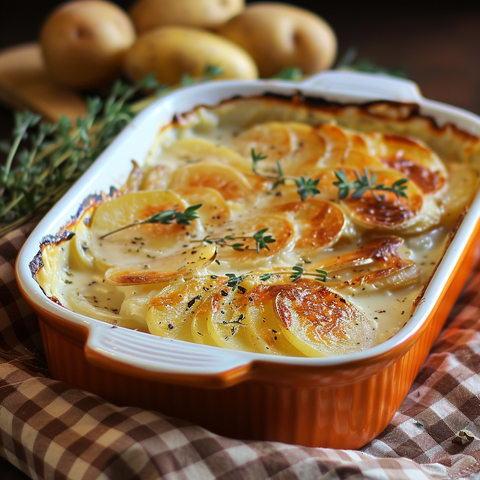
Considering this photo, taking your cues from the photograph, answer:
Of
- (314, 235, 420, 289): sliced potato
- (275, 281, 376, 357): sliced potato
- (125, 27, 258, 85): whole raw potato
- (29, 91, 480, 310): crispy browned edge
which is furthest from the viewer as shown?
(125, 27, 258, 85): whole raw potato

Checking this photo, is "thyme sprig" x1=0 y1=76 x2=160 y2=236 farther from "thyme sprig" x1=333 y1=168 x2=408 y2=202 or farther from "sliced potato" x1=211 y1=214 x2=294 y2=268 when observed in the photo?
"thyme sprig" x1=333 y1=168 x2=408 y2=202

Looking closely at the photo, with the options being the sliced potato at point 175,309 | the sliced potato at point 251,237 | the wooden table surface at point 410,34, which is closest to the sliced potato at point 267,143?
the sliced potato at point 251,237

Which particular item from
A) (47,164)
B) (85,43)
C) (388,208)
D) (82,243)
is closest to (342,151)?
(388,208)

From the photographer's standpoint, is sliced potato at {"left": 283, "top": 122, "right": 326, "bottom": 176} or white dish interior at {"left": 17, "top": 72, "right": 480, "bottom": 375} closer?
white dish interior at {"left": 17, "top": 72, "right": 480, "bottom": 375}

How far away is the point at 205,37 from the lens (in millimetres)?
2959

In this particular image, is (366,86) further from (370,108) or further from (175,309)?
(175,309)

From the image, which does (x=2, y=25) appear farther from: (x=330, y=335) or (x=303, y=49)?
(x=330, y=335)

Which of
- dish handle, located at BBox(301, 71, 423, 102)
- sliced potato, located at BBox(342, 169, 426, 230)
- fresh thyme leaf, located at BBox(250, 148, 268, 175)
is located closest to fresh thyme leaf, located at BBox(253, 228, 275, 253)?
sliced potato, located at BBox(342, 169, 426, 230)

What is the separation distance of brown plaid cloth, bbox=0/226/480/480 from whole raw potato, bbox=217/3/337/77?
1.94 metres

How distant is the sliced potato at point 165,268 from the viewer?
160 cm

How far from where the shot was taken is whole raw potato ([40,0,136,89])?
300cm

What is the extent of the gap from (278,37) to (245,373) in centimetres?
230

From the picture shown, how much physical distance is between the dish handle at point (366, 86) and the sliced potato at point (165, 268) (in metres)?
1.12

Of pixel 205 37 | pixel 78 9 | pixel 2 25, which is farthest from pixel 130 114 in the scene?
pixel 2 25
